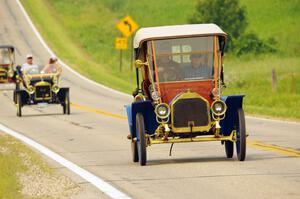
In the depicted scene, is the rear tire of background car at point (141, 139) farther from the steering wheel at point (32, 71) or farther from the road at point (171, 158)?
the steering wheel at point (32, 71)

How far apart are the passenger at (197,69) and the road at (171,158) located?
1342 millimetres

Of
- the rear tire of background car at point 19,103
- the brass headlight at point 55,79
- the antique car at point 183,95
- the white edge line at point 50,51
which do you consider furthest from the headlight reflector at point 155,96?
the white edge line at point 50,51

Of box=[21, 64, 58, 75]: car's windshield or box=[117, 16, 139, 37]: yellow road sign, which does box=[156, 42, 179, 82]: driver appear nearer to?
box=[21, 64, 58, 75]: car's windshield

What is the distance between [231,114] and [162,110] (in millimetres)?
1161

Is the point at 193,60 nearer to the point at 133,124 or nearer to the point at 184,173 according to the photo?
the point at 133,124

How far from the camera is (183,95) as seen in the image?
49.2ft

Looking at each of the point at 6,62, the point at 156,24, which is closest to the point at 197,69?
the point at 6,62

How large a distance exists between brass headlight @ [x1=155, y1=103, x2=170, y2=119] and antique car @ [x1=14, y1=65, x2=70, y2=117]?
16938mm

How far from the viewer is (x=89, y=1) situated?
278 ft

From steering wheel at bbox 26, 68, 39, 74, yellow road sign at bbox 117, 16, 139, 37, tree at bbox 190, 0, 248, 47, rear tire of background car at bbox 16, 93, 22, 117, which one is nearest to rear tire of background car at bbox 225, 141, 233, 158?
rear tire of background car at bbox 16, 93, 22, 117

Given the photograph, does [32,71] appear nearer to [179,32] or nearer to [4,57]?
[4,57]

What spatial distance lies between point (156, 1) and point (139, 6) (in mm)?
2910

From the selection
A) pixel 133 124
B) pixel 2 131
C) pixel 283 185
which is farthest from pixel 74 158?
pixel 2 131

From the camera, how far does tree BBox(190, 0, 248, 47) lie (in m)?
68.3
